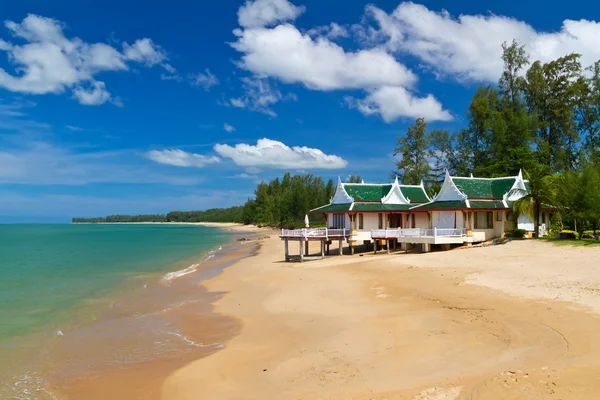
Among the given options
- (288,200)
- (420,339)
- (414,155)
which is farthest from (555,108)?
(288,200)

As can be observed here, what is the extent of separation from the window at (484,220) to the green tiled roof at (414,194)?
246 inches

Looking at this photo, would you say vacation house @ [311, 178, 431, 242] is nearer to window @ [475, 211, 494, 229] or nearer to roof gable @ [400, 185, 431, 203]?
roof gable @ [400, 185, 431, 203]

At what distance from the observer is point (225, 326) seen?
1460cm

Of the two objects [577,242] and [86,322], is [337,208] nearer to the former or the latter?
[577,242]

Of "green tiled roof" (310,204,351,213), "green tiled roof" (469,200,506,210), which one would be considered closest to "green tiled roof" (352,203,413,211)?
"green tiled roof" (310,204,351,213)

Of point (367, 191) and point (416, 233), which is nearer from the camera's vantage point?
point (416, 233)

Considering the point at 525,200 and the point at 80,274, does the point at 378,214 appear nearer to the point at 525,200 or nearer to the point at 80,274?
the point at 525,200

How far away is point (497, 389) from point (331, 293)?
36.8 ft

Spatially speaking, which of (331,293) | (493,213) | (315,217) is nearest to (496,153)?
(493,213)

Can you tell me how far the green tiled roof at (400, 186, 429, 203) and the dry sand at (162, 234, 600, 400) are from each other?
1621 cm

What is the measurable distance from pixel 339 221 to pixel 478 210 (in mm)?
9834

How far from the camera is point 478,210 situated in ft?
99.5

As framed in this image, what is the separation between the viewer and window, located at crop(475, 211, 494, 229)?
101 feet

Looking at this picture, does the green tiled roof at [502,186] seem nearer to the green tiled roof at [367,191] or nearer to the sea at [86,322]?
the green tiled roof at [367,191]
